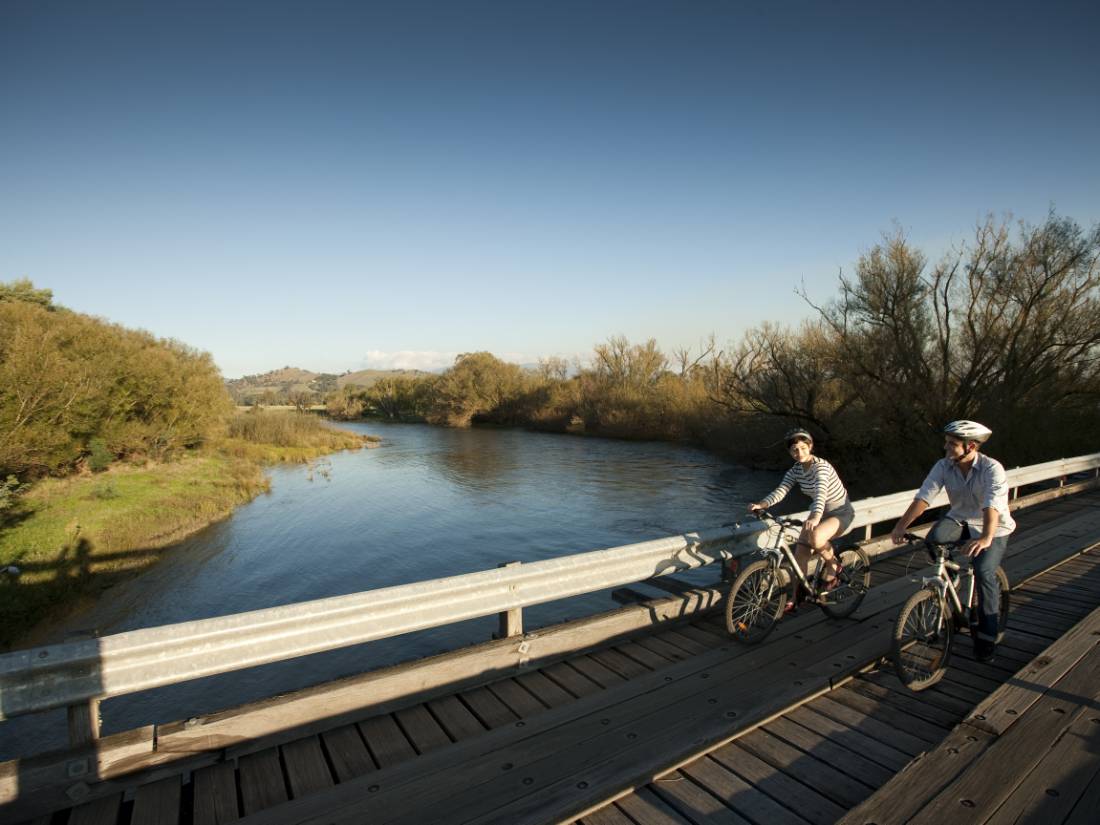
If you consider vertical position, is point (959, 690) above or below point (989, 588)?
below

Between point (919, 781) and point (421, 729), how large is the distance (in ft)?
8.20

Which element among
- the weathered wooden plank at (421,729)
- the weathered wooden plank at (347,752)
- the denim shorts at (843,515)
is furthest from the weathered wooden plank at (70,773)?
the denim shorts at (843,515)

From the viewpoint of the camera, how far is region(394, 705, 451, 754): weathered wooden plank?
3.30m

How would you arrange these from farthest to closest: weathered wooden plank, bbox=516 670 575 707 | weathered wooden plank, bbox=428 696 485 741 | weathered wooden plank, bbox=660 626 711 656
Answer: weathered wooden plank, bbox=660 626 711 656
weathered wooden plank, bbox=516 670 575 707
weathered wooden plank, bbox=428 696 485 741

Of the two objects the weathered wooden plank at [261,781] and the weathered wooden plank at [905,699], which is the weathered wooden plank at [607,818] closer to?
the weathered wooden plank at [261,781]

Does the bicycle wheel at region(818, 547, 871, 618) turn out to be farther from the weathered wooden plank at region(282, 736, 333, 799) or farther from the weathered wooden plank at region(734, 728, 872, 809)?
the weathered wooden plank at region(282, 736, 333, 799)

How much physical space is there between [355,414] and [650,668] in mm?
86614

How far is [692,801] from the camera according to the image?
2.80 m

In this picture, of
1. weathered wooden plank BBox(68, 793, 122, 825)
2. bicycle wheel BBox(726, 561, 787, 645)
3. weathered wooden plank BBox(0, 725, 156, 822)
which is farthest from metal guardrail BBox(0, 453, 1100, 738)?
bicycle wheel BBox(726, 561, 787, 645)

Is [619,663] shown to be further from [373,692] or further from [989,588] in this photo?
[989,588]

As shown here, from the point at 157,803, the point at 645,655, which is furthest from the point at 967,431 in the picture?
the point at 157,803

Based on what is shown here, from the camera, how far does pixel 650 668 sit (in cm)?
433

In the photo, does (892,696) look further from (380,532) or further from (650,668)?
(380,532)

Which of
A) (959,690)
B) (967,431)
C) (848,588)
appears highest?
(967,431)
